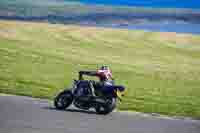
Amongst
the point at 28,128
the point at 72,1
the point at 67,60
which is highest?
the point at 72,1

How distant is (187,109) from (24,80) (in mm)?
6439

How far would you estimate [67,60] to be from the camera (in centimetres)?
2230

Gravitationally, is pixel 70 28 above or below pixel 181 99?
above

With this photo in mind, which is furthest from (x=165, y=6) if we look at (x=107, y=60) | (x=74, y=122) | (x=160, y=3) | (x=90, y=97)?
(x=74, y=122)

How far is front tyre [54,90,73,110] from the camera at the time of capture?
17.7 metres

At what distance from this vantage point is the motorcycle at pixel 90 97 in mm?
17281

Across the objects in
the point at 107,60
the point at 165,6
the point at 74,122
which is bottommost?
the point at 74,122

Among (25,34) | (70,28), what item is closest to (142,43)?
(70,28)

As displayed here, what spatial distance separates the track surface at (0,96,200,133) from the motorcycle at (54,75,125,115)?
235mm

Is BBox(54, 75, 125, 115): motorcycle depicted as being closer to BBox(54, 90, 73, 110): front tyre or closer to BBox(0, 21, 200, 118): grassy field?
BBox(54, 90, 73, 110): front tyre

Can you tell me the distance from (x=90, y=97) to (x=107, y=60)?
13.1ft

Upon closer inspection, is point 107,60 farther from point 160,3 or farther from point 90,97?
point 90,97

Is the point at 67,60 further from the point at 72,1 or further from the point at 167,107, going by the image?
the point at 167,107

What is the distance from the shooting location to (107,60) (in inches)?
840
